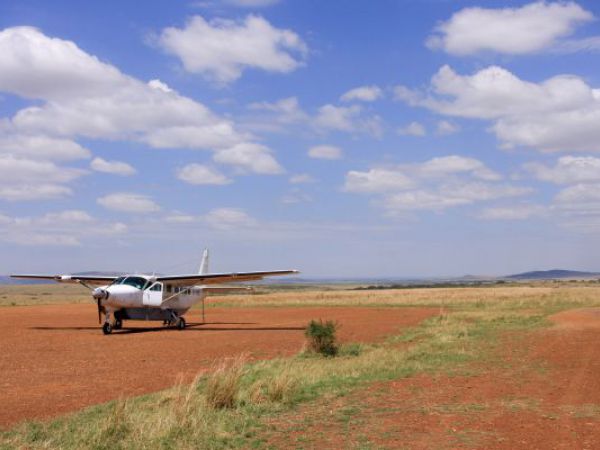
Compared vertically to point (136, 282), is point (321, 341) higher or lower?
lower

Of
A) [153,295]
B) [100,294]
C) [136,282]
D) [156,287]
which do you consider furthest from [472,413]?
[156,287]

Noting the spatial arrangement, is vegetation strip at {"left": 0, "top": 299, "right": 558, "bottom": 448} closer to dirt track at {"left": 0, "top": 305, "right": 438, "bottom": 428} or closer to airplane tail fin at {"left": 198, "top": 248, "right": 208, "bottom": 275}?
dirt track at {"left": 0, "top": 305, "right": 438, "bottom": 428}

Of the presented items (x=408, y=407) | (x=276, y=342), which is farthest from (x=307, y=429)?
(x=276, y=342)

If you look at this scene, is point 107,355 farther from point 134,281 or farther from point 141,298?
point 134,281

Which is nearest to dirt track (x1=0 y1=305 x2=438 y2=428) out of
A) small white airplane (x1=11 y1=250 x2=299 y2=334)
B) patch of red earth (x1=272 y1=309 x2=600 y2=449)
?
small white airplane (x1=11 y1=250 x2=299 y2=334)

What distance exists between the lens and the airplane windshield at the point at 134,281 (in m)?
28.9

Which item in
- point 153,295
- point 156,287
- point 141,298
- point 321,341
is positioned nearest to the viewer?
point 321,341

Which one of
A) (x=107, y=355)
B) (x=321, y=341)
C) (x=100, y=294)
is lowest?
(x=107, y=355)

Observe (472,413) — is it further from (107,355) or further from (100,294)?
(100,294)

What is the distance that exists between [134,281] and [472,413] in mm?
21772

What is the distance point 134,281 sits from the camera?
2917 cm

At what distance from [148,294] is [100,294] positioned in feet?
10.5

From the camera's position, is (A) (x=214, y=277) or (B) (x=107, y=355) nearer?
(B) (x=107, y=355)

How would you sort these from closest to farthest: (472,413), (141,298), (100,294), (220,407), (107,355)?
(472,413), (220,407), (107,355), (100,294), (141,298)
